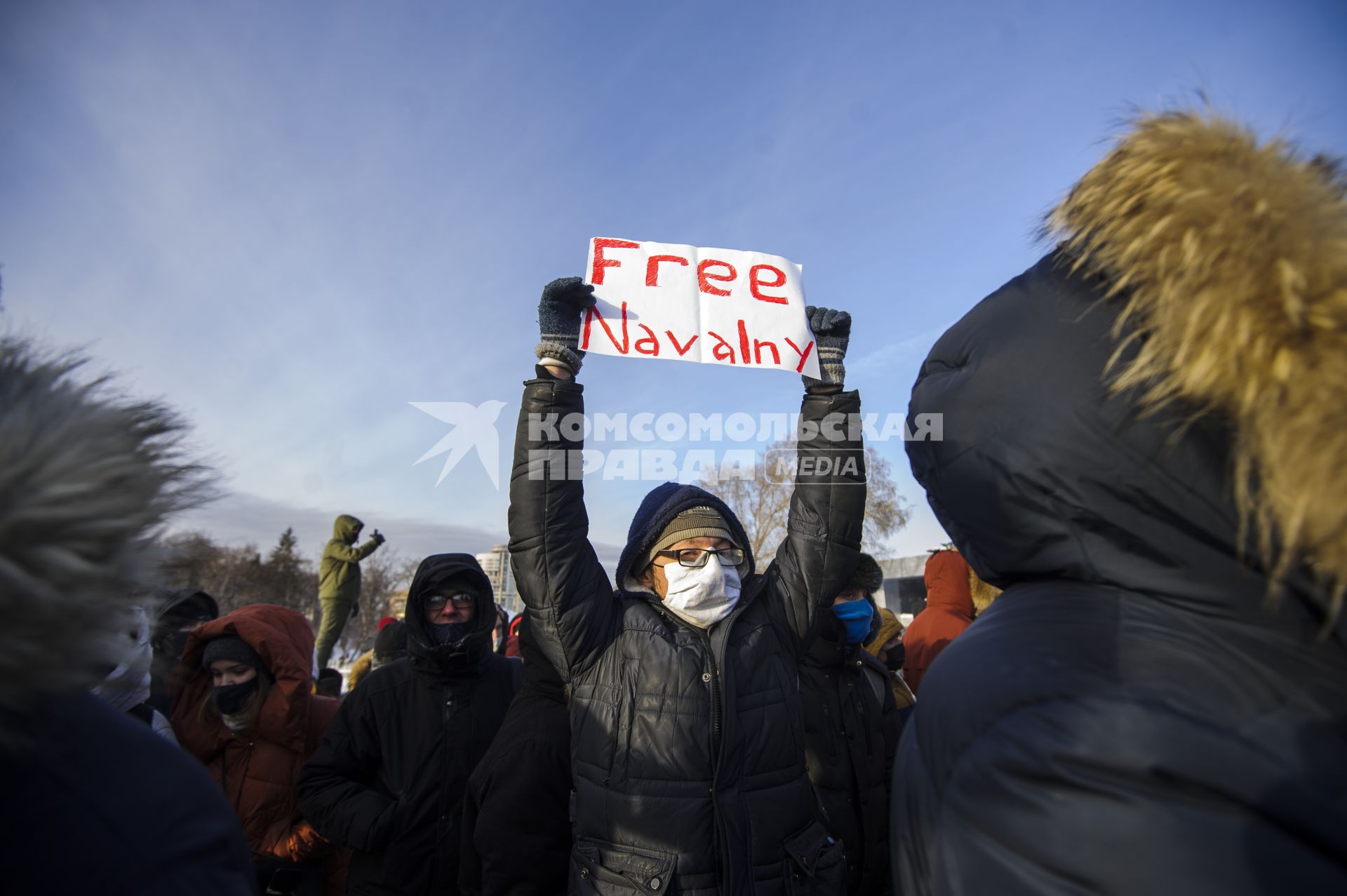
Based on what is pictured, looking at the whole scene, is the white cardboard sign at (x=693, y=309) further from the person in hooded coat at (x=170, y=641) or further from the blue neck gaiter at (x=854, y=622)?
the person in hooded coat at (x=170, y=641)

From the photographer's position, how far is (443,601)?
3289 mm

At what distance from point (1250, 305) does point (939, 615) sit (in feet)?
12.8

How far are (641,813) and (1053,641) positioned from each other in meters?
1.54

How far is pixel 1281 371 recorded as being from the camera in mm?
651

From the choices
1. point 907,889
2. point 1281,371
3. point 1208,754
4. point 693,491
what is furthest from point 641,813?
point 1281,371

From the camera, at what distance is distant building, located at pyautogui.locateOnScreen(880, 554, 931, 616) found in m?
27.8

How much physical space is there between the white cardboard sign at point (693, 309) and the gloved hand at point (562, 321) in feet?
0.17

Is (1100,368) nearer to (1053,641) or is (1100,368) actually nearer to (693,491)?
(1053,641)

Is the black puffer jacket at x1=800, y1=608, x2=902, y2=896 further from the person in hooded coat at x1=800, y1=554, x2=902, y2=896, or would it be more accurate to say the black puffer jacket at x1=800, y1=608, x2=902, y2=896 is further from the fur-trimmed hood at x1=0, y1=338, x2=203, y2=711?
the fur-trimmed hood at x1=0, y1=338, x2=203, y2=711

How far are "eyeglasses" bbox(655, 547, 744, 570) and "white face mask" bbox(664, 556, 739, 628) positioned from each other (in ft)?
0.05

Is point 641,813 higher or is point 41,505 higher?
point 41,505

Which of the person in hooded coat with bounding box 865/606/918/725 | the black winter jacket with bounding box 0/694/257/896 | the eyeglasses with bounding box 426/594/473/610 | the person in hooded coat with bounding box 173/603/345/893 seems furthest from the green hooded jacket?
the black winter jacket with bounding box 0/694/257/896

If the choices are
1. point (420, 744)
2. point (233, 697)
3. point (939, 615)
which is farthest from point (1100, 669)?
point (939, 615)

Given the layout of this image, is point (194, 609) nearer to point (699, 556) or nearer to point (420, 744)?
point (420, 744)
